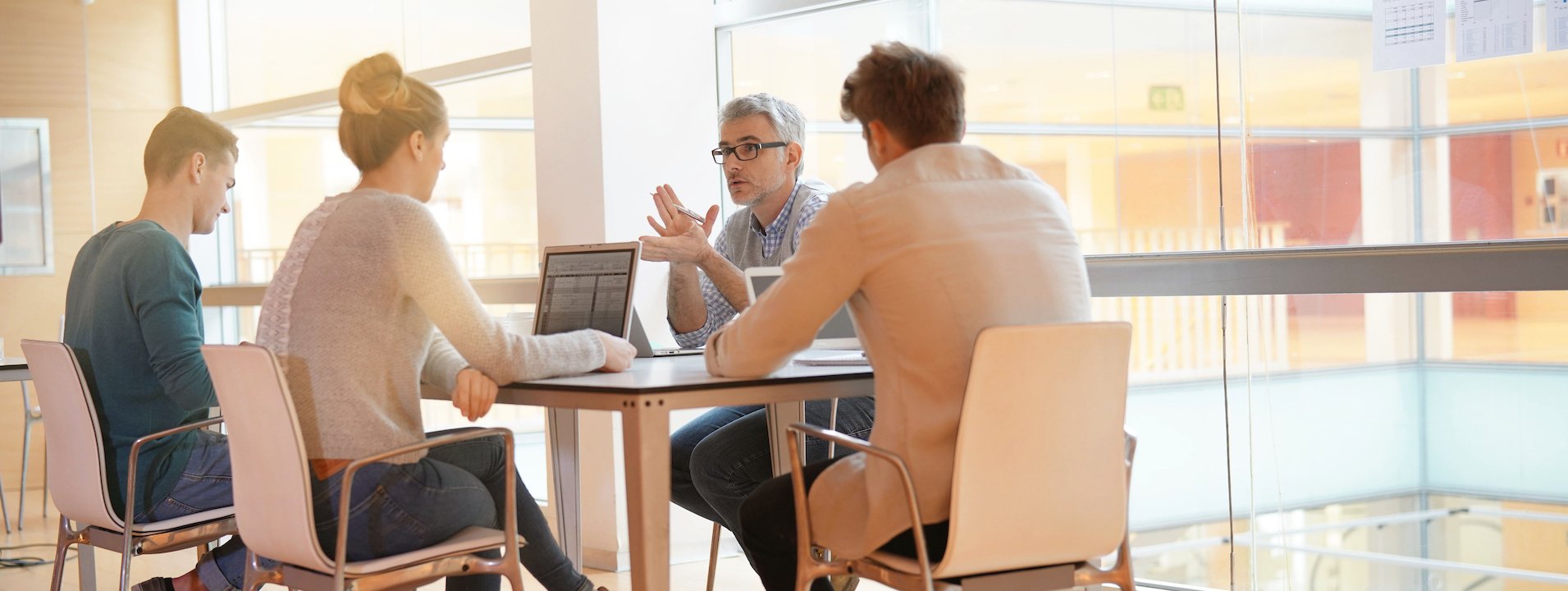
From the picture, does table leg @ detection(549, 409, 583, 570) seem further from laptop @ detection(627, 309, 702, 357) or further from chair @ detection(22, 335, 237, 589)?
chair @ detection(22, 335, 237, 589)

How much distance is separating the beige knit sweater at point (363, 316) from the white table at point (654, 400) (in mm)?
187

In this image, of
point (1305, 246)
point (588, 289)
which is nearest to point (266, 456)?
point (588, 289)

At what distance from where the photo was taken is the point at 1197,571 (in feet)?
12.5

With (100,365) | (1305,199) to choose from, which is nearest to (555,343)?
(100,365)

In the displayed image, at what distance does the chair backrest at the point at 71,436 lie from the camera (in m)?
2.72

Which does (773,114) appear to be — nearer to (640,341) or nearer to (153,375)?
(640,341)

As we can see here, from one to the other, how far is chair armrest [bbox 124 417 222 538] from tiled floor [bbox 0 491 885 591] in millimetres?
1524

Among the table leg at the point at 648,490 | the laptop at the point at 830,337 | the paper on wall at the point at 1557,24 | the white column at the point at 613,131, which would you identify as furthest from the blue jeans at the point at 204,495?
the paper on wall at the point at 1557,24

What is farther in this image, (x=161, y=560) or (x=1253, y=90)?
(x=161, y=560)

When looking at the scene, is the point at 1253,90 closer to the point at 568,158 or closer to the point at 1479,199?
the point at 1479,199

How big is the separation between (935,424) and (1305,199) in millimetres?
1905

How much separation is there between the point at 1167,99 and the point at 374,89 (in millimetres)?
2321

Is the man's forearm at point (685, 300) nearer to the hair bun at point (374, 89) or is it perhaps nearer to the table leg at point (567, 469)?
the table leg at point (567, 469)

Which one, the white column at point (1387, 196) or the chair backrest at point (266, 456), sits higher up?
the white column at point (1387, 196)
